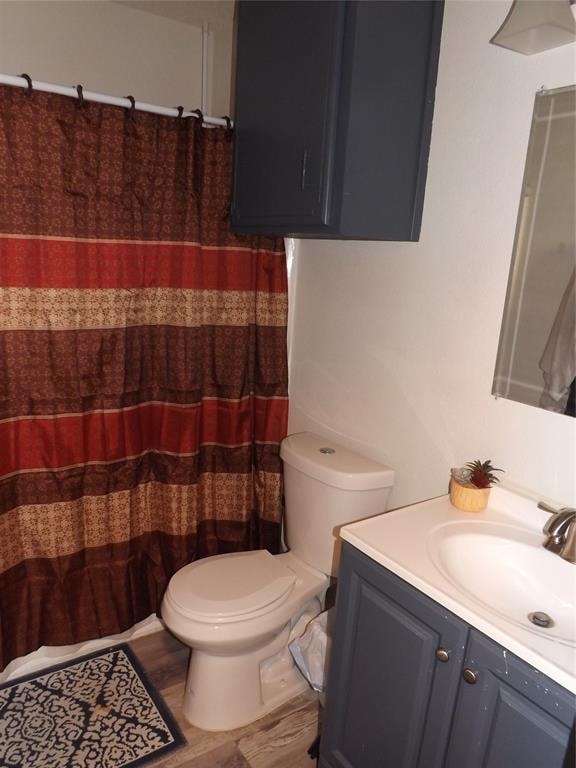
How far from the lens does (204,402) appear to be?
6.81 feet

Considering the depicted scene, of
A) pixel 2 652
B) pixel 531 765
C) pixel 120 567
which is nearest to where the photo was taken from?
pixel 531 765

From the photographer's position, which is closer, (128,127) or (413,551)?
(413,551)

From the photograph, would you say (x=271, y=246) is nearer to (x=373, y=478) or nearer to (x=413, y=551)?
(x=373, y=478)

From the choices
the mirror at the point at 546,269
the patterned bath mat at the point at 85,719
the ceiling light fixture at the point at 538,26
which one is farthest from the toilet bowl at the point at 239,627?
the ceiling light fixture at the point at 538,26

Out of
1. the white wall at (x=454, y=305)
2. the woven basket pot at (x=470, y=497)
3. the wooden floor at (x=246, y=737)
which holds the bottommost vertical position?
the wooden floor at (x=246, y=737)

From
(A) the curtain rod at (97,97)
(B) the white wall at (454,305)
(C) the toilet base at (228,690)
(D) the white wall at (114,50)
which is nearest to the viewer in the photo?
(B) the white wall at (454,305)

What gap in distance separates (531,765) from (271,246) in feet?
5.51

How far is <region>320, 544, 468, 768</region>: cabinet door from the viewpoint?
46.1 inches

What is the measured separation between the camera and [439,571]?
4.00ft

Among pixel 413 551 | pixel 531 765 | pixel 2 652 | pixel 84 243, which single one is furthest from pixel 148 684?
pixel 84 243

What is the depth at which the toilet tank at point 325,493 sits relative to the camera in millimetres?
1767

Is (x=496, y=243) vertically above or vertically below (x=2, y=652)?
above

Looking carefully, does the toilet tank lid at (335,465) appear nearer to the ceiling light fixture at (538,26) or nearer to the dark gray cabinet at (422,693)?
the dark gray cabinet at (422,693)

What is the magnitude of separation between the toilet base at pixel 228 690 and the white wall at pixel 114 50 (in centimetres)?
209
